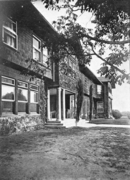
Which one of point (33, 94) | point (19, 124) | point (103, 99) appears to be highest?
point (103, 99)

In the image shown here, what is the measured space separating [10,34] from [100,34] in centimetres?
481

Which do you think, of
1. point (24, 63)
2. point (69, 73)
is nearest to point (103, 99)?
point (24, 63)

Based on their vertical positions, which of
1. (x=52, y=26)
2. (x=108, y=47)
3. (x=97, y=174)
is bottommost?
(x=97, y=174)

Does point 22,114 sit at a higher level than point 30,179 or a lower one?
higher

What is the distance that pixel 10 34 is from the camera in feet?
28.4

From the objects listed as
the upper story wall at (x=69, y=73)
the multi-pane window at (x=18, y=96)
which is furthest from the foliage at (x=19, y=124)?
the upper story wall at (x=69, y=73)

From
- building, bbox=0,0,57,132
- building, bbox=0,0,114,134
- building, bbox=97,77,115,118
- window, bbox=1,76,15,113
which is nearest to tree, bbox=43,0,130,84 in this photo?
building, bbox=0,0,114,134

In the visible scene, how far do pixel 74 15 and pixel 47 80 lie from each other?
8816 mm

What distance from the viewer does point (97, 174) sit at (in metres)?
3.34

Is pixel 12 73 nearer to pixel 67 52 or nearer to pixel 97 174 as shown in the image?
pixel 67 52

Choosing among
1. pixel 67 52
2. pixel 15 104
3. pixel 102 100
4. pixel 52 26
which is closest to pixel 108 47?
pixel 67 52

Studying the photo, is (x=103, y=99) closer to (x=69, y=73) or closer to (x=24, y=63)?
(x=24, y=63)

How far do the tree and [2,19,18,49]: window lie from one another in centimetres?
347

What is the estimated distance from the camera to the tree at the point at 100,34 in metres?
4.22
